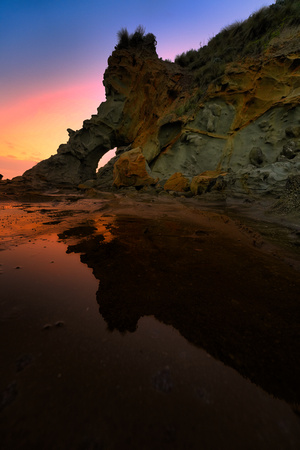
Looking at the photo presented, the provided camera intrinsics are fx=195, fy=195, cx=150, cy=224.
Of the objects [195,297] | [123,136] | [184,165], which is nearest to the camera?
[195,297]

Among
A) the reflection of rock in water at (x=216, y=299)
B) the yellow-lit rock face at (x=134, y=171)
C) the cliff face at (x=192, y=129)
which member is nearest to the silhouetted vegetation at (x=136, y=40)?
the cliff face at (x=192, y=129)

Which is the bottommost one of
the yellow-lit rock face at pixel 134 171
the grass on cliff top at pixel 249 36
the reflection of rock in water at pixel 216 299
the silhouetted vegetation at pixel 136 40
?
the reflection of rock in water at pixel 216 299

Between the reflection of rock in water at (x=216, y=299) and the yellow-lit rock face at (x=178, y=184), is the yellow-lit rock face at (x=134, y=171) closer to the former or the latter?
the yellow-lit rock face at (x=178, y=184)

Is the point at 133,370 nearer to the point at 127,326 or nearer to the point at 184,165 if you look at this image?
the point at 127,326

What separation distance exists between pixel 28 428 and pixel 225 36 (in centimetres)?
1822

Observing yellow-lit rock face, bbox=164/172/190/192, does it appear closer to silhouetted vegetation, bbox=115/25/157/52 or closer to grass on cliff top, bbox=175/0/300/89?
grass on cliff top, bbox=175/0/300/89

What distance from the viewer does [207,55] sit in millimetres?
13383

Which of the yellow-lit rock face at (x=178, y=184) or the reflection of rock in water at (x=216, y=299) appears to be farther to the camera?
the yellow-lit rock face at (x=178, y=184)

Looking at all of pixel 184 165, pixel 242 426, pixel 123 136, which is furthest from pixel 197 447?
pixel 123 136

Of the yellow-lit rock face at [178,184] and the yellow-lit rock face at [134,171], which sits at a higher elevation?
the yellow-lit rock face at [134,171]

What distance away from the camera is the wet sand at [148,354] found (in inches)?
22.7

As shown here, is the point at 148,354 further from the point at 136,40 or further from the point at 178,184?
the point at 136,40

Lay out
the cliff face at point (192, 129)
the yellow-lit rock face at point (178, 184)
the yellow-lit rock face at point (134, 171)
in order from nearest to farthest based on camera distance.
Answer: the cliff face at point (192, 129)
the yellow-lit rock face at point (178, 184)
the yellow-lit rock face at point (134, 171)

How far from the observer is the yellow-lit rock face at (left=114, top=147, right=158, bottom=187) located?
35.1 ft
